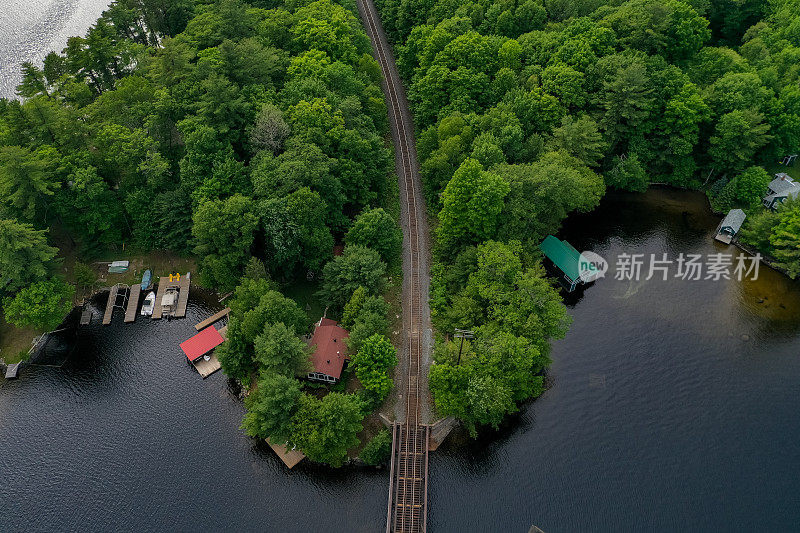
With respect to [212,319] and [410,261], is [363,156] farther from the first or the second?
[212,319]

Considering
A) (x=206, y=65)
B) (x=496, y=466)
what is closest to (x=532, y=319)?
(x=496, y=466)

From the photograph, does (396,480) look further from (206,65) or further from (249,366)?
(206,65)

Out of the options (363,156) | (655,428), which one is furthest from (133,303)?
(655,428)

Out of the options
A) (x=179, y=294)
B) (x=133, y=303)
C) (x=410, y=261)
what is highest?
(x=133, y=303)

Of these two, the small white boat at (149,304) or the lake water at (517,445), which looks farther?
the small white boat at (149,304)

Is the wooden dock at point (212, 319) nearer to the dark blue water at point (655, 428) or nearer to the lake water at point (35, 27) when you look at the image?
the dark blue water at point (655, 428)

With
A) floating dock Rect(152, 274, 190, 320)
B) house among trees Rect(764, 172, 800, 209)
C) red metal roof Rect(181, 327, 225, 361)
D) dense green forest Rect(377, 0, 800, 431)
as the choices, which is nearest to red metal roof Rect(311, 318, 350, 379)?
dense green forest Rect(377, 0, 800, 431)

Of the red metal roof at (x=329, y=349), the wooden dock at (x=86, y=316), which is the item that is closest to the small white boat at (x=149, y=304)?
the wooden dock at (x=86, y=316)
